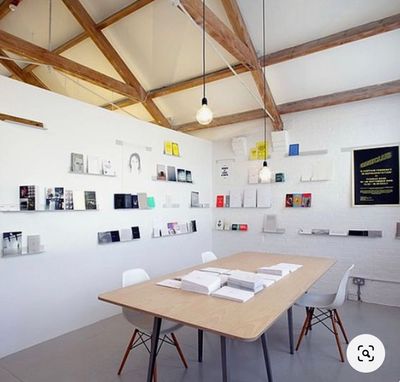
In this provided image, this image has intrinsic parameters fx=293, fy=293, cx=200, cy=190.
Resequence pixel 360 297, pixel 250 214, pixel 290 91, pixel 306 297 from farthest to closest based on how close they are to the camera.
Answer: pixel 250 214 → pixel 290 91 → pixel 360 297 → pixel 306 297

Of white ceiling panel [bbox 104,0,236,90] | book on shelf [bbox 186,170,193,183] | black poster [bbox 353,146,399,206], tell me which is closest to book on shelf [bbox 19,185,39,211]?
book on shelf [bbox 186,170,193,183]

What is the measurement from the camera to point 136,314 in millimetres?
2350

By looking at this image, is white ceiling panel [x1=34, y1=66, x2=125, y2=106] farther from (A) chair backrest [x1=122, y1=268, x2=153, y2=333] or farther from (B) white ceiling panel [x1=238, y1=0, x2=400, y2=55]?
(A) chair backrest [x1=122, y1=268, x2=153, y2=333]

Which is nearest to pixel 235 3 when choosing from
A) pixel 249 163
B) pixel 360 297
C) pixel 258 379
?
pixel 249 163

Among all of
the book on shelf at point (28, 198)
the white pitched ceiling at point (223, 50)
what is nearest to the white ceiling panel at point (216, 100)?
the white pitched ceiling at point (223, 50)

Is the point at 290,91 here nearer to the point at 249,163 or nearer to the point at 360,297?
the point at 249,163

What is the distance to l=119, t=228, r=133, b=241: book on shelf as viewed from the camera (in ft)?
11.9

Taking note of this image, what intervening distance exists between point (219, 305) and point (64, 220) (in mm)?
2059

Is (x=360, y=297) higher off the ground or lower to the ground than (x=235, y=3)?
lower

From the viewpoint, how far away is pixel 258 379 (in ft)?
7.24

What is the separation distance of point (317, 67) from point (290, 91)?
1.71ft

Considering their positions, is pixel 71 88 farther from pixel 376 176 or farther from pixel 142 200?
pixel 376 176

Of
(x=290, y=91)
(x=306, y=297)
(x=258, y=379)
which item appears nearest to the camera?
(x=258, y=379)

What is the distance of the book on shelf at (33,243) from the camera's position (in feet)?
9.05
